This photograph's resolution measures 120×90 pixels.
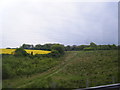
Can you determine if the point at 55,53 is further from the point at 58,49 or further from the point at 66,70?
the point at 66,70

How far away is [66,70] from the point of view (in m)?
1.47

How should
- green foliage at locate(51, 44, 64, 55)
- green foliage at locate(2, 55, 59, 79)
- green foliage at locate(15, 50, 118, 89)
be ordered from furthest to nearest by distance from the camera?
1. green foliage at locate(51, 44, 64, 55)
2. green foliage at locate(15, 50, 118, 89)
3. green foliage at locate(2, 55, 59, 79)

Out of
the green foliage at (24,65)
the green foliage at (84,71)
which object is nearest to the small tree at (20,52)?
the green foliage at (24,65)

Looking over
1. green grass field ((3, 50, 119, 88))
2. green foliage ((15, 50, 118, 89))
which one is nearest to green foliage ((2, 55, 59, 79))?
green grass field ((3, 50, 119, 88))

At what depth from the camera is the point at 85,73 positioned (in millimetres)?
1532

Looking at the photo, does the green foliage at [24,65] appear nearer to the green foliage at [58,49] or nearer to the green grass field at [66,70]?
the green grass field at [66,70]

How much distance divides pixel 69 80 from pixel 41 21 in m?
0.77

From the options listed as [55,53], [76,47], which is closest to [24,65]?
[55,53]

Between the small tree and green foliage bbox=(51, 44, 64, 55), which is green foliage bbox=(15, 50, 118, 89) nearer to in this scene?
green foliage bbox=(51, 44, 64, 55)

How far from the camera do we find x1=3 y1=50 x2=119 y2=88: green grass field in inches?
48.8

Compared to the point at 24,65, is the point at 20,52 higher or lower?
higher

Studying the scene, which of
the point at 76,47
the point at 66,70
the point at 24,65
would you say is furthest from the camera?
the point at 76,47

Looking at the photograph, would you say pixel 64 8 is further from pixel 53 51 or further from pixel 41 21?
pixel 53 51

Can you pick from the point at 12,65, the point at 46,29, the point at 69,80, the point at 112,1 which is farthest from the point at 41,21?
the point at 112,1
